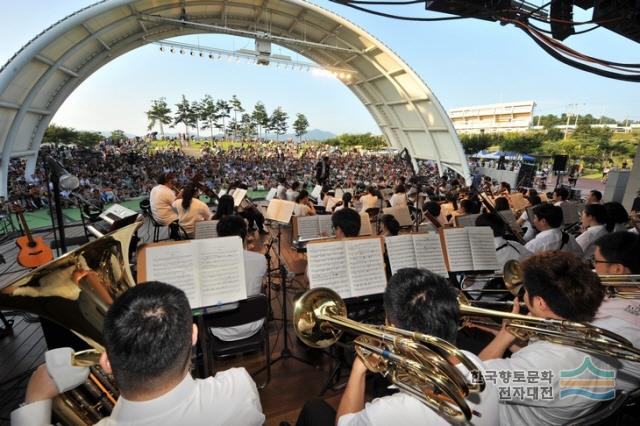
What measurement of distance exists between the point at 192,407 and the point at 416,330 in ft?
2.87

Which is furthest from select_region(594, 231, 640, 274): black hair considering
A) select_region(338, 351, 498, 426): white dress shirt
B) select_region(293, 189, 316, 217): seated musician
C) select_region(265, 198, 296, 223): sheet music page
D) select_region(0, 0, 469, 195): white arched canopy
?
select_region(0, 0, 469, 195): white arched canopy

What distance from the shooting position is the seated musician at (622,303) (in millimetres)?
1586

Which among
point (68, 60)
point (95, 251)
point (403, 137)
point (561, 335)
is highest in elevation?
point (68, 60)

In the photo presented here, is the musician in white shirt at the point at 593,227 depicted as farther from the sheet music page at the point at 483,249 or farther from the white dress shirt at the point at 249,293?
the white dress shirt at the point at 249,293

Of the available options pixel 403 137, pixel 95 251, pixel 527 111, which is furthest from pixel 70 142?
pixel 527 111

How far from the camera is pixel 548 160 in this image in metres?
32.1

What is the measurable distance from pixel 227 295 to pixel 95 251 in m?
0.88

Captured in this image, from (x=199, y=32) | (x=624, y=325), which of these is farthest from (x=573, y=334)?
(x=199, y=32)

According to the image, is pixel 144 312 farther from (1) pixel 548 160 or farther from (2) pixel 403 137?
(1) pixel 548 160

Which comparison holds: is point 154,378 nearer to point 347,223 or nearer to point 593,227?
point 347,223

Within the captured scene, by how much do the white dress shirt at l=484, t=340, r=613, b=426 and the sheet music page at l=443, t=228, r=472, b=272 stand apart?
166 centimetres

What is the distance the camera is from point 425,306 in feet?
3.87

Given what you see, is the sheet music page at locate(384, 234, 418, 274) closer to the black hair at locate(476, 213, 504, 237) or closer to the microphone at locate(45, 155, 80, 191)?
the black hair at locate(476, 213, 504, 237)

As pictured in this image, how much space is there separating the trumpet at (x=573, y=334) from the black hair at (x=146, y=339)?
1658mm
